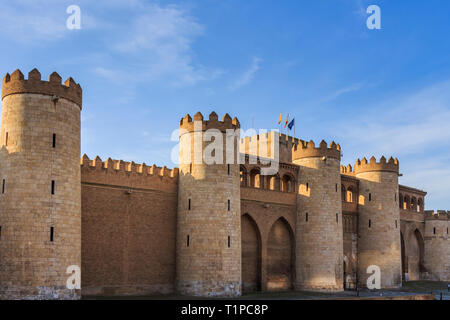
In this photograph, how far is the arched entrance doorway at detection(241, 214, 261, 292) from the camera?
28.9m

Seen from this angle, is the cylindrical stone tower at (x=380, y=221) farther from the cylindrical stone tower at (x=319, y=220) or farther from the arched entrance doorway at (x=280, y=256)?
the arched entrance doorway at (x=280, y=256)

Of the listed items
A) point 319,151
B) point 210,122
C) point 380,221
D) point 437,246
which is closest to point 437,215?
point 437,246

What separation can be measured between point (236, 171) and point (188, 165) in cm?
240

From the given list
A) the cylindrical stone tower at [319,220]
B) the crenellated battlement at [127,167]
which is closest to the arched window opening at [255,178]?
the cylindrical stone tower at [319,220]

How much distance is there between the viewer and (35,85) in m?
20.2

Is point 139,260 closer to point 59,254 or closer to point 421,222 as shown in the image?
point 59,254

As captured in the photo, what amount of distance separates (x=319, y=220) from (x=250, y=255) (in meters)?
4.85

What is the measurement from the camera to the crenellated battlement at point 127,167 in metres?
24.3

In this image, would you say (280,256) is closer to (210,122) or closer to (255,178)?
(255,178)

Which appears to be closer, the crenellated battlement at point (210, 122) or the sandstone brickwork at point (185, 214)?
the sandstone brickwork at point (185, 214)

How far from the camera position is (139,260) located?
81.9 feet

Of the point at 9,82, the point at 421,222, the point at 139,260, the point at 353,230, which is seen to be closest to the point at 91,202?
the point at 139,260

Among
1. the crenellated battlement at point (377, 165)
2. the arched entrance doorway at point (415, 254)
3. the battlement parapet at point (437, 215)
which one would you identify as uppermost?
the crenellated battlement at point (377, 165)

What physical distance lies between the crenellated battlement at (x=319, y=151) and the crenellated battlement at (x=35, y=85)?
15829mm
